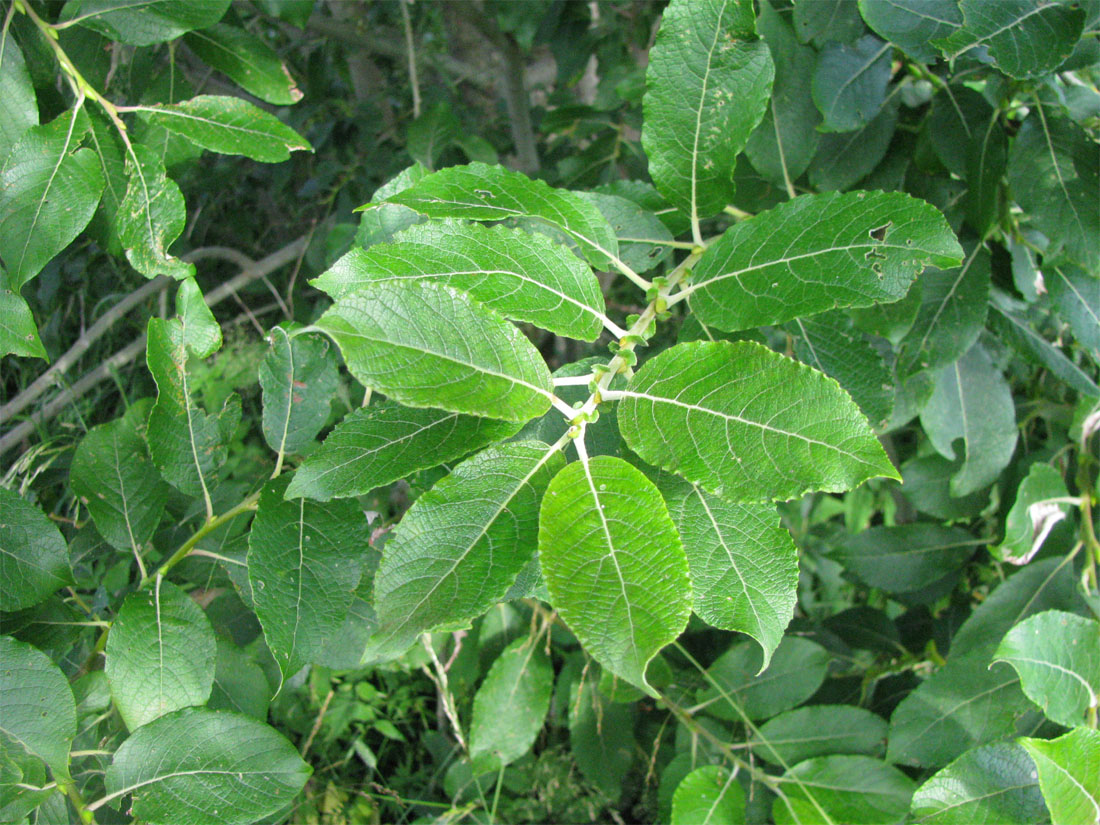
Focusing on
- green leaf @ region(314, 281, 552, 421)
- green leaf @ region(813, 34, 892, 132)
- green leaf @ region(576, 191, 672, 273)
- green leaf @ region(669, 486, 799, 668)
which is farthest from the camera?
green leaf @ region(813, 34, 892, 132)

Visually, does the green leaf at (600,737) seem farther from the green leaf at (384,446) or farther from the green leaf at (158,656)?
the green leaf at (384,446)

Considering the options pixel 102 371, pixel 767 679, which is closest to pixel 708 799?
pixel 767 679

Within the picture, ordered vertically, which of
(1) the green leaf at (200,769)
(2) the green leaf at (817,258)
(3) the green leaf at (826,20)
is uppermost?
(3) the green leaf at (826,20)

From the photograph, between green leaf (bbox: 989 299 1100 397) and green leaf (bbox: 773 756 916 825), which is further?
green leaf (bbox: 989 299 1100 397)

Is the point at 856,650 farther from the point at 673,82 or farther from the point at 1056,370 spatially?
the point at 673,82

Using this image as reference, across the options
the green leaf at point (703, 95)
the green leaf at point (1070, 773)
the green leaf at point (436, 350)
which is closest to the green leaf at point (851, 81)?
the green leaf at point (703, 95)

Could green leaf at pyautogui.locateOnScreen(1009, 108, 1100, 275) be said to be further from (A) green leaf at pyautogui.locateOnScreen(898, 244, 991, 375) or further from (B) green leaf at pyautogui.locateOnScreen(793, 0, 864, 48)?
(B) green leaf at pyautogui.locateOnScreen(793, 0, 864, 48)

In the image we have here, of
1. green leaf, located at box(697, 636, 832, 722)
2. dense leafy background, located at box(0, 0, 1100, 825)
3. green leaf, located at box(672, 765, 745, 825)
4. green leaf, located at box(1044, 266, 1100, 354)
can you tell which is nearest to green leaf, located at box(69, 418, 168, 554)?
dense leafy background, located at box(0, 0, 1100, 825)
